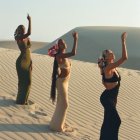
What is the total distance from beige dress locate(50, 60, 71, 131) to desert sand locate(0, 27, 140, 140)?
0.47 ft

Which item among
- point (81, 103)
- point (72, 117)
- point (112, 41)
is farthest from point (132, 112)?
point (112, 41)

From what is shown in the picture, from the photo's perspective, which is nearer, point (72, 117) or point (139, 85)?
point (72, 117)

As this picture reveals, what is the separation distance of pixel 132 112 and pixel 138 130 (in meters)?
1.85

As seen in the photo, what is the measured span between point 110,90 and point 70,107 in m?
4.51

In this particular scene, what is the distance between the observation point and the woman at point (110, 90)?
6953 mm

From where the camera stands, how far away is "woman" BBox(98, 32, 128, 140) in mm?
6953

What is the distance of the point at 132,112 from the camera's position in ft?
39.3

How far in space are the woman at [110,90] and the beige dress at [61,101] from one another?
4.24ft

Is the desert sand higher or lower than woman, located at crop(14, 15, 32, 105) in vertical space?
lower

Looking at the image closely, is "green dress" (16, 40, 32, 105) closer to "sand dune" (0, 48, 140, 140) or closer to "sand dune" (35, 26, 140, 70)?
"sand dune" (0, 48, 140, 140)

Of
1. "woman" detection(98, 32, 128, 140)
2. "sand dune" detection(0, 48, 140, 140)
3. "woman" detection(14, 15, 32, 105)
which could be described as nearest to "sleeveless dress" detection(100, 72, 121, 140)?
"woman" detection(98, 32, 128, 140)

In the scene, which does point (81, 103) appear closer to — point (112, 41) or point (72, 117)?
point (72, 117)

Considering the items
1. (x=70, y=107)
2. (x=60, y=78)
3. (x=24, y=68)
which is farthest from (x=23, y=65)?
(x=70, y=107)

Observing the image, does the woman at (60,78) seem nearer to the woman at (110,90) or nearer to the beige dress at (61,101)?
the beige dress at (61,101)
